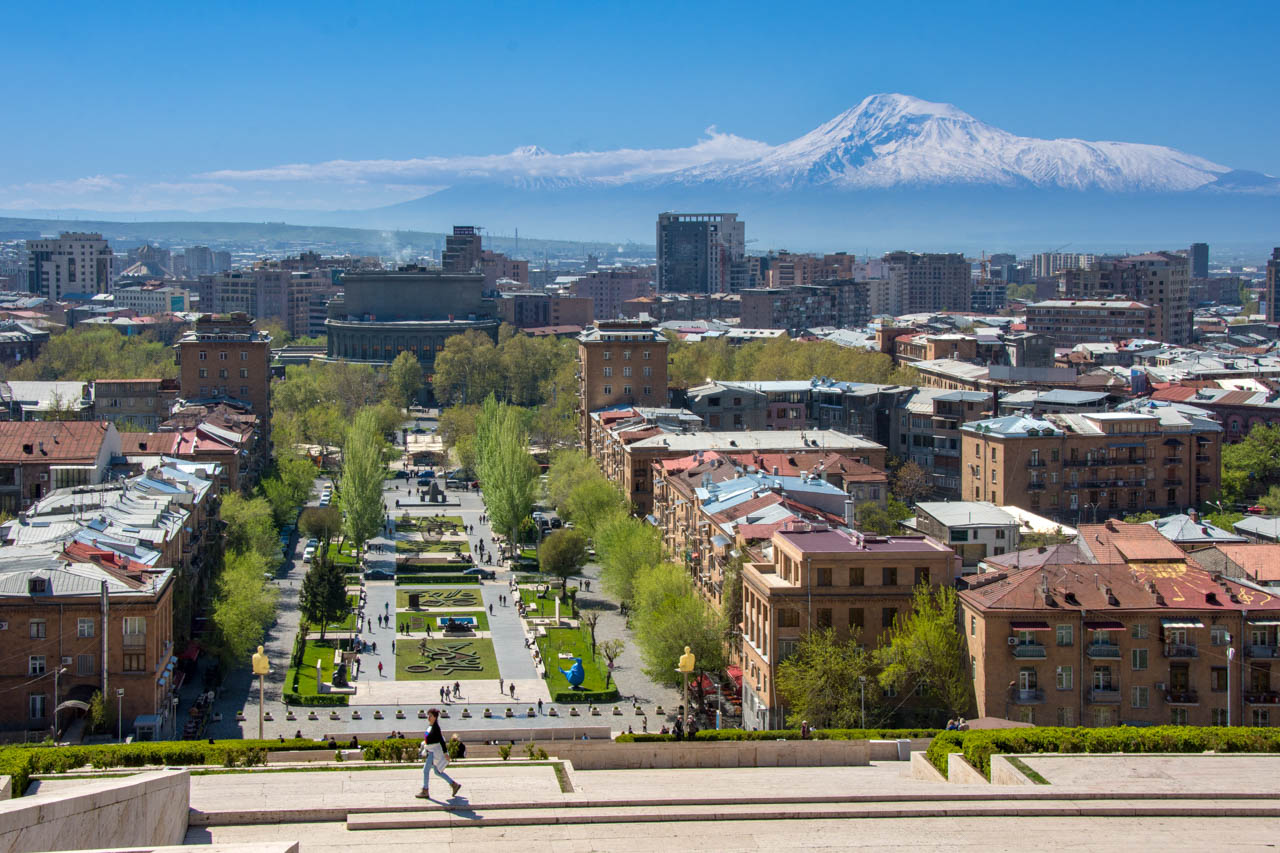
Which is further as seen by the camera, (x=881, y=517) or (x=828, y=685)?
(x=881, y=517)

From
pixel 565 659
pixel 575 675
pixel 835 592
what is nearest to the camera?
pixel 835 592

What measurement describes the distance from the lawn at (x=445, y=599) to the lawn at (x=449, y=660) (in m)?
5.77

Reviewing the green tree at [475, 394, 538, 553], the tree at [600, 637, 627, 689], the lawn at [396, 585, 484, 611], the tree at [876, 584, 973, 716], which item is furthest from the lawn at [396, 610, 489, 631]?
the tree at [876, 584, 973, 716]

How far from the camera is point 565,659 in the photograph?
57188mm

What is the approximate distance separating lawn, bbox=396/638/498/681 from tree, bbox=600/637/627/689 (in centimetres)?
387

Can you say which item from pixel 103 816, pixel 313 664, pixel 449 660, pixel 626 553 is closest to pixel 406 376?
pixel 626 553

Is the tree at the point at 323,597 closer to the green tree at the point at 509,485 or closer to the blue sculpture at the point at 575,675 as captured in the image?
the blue sculpture at the point at 575,675

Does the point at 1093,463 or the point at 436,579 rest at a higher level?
the point at 1093,463

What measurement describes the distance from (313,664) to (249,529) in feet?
36.4

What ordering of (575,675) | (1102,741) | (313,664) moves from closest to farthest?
(1102,741)
(575,675)
(313,664)

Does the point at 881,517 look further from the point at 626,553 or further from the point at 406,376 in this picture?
the point at 406,376

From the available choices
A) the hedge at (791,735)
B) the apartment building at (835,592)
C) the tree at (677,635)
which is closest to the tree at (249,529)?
the tree at (677,635)

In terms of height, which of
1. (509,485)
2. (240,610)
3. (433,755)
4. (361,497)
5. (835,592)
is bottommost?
(240,610)

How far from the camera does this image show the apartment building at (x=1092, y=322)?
157125 millimetres
